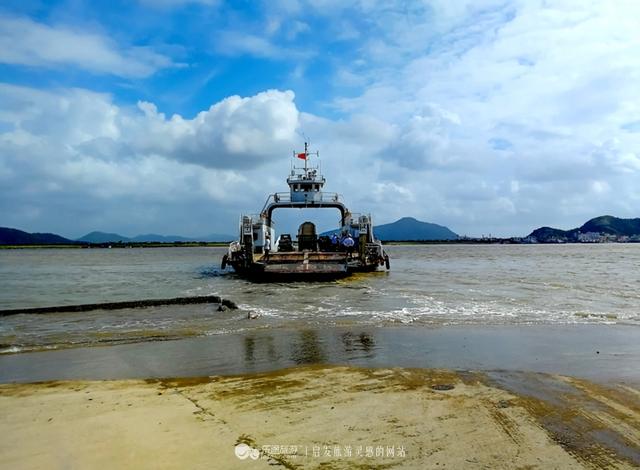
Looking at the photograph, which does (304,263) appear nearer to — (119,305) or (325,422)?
(119,305)

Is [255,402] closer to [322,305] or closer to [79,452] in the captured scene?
[79,452]

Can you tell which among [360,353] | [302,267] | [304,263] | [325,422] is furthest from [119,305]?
[325,422]

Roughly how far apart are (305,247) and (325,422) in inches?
1101

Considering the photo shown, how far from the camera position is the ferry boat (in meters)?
22.1

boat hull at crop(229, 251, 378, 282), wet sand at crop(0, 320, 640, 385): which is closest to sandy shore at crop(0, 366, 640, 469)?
wet sand at crop(0, 320, 640, 385)

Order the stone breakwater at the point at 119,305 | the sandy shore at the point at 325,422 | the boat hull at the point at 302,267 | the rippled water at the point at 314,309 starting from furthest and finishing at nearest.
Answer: the boat hull at the point at 302,267 → the stone breakwater at the point at 119,305 → the rippled water at the point at 314,309 → the sandy shore at the point at 325,422

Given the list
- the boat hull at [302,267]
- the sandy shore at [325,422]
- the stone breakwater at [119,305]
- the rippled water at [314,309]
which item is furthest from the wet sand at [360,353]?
the boat hull at [302,267]

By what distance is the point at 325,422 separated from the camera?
14.8 feet

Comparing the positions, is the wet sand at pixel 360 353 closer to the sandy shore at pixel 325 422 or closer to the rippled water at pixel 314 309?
the sandy shore at pixel 325 422

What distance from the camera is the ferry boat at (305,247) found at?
22.1m

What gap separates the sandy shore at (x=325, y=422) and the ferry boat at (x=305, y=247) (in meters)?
15.8

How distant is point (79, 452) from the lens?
3893mm

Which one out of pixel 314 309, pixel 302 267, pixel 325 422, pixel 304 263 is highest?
pixel 304 263

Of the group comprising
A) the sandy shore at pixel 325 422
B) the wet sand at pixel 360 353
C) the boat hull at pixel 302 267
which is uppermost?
the boat hull at pixel 302 267
